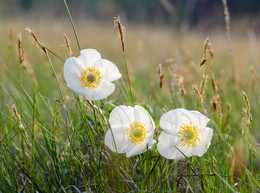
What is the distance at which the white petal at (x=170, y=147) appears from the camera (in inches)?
39.8

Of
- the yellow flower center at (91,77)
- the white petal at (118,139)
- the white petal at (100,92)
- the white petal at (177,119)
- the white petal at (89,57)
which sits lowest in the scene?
the white petal at (118,139)

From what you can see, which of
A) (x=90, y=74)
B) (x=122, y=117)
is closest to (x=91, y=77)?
(x=90, y=74)

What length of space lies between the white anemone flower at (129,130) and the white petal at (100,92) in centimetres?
7

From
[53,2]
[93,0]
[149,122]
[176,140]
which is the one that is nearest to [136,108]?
[149,122]

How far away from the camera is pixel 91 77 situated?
1022 millimetres

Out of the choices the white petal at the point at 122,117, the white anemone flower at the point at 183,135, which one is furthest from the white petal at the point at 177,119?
the white petal at the point at 122,117

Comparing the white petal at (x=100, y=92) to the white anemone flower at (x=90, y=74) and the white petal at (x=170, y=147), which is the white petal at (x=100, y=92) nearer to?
the white anemone flower at (x=90, y=74)

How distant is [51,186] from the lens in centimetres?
116

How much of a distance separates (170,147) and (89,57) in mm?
402

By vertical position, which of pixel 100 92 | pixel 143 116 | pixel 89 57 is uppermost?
pixel 89 57

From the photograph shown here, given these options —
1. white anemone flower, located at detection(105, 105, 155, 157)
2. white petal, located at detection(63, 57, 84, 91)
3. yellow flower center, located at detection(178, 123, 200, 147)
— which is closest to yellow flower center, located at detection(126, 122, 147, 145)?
white anemone flower, located at detection(105, 105, 155, 157)

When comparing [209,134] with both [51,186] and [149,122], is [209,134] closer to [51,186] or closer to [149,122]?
[149,122]

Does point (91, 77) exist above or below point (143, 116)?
above

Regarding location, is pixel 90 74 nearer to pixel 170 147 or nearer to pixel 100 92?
pixel 100 92
